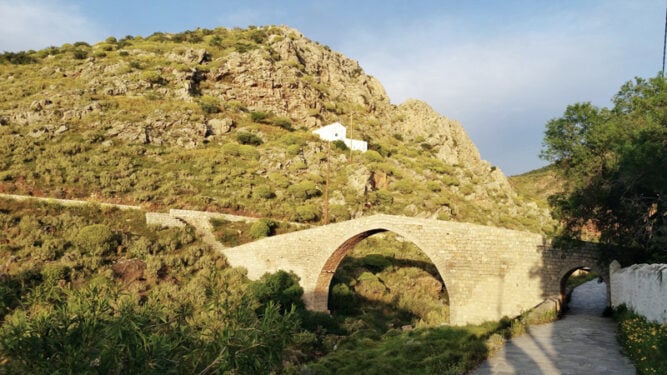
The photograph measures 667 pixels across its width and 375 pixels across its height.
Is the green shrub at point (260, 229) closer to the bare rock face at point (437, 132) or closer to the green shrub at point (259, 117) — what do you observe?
the green shrub at point (259, 117)

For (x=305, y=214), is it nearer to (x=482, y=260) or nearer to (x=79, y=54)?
(x=482, y=260)

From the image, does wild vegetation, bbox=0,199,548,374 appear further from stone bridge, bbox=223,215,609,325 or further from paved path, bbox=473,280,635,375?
stone bridge, bbox=223,215,609,325

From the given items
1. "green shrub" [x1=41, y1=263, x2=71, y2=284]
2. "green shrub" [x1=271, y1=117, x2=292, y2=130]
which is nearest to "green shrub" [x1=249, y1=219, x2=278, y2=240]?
"green shrub" [x1=41, y1=263, x2=71, y2=284]

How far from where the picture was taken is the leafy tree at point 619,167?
14.9 meters

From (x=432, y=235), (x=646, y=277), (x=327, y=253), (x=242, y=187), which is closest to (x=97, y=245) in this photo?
(x=327, y=253)

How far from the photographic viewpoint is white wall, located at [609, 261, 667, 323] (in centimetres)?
946

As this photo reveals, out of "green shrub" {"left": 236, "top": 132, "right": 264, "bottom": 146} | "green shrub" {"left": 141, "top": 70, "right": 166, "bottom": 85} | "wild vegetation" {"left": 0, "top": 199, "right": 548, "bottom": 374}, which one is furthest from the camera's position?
"green shrub" {"left": 141, "top": 70, "right": 166, "bottom": 85}

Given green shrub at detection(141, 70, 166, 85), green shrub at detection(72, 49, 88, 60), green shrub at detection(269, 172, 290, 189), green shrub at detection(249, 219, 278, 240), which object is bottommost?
green shrub at detection(249, 219, 278, 240)

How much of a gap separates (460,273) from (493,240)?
7.19 feet

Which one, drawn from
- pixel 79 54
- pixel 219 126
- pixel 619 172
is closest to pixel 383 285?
pixel 619 172

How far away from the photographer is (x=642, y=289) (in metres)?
11.4

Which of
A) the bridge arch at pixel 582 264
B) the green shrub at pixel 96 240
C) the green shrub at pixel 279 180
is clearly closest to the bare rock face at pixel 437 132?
the green shrub at pixel 279 180

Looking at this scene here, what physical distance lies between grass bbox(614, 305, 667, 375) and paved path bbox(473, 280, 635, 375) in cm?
24

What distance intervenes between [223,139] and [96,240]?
2724 cm
